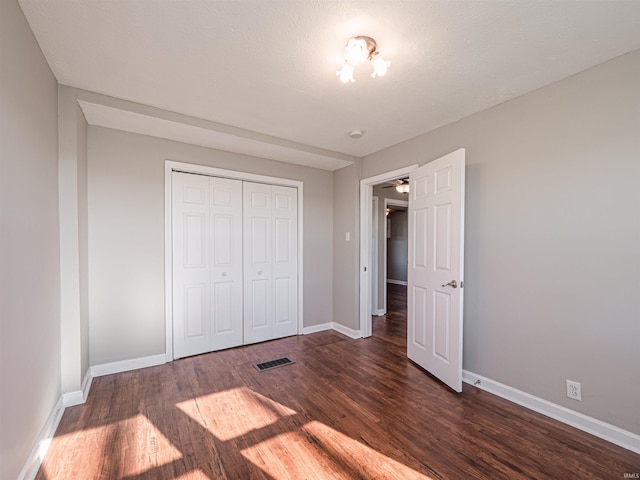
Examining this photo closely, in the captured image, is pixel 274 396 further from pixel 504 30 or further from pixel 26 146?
pixel 504 30

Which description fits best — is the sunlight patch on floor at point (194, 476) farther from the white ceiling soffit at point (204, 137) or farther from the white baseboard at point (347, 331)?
the white ceiling soffit at point (204, 137)

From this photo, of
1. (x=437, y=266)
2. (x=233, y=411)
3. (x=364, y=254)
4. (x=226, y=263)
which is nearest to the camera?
(x=233, y=411)

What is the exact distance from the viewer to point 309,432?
75.9 inches

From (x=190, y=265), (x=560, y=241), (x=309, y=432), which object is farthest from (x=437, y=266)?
(x=190, y=265)

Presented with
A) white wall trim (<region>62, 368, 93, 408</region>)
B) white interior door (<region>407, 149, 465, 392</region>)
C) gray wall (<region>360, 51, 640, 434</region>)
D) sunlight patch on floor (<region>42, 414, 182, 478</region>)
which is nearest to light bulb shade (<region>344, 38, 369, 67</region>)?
white interior door (<region>407, 149, 465, 392</region>)

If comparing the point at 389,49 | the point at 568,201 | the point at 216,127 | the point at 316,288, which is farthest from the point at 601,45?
the point at 316,288

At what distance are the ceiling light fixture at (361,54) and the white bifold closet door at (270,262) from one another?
85.4 inches

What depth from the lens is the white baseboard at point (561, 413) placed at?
177cm

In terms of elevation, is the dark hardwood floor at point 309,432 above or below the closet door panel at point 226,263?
below

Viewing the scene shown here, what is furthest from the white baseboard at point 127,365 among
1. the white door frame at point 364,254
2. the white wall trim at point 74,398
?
the white door frame at point 364,254

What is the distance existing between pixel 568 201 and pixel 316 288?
118 inches

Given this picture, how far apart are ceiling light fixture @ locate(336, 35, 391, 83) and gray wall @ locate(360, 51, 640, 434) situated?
54.1 inches

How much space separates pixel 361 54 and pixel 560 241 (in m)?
1.93

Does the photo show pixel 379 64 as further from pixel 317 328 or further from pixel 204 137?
pixel 317 328
